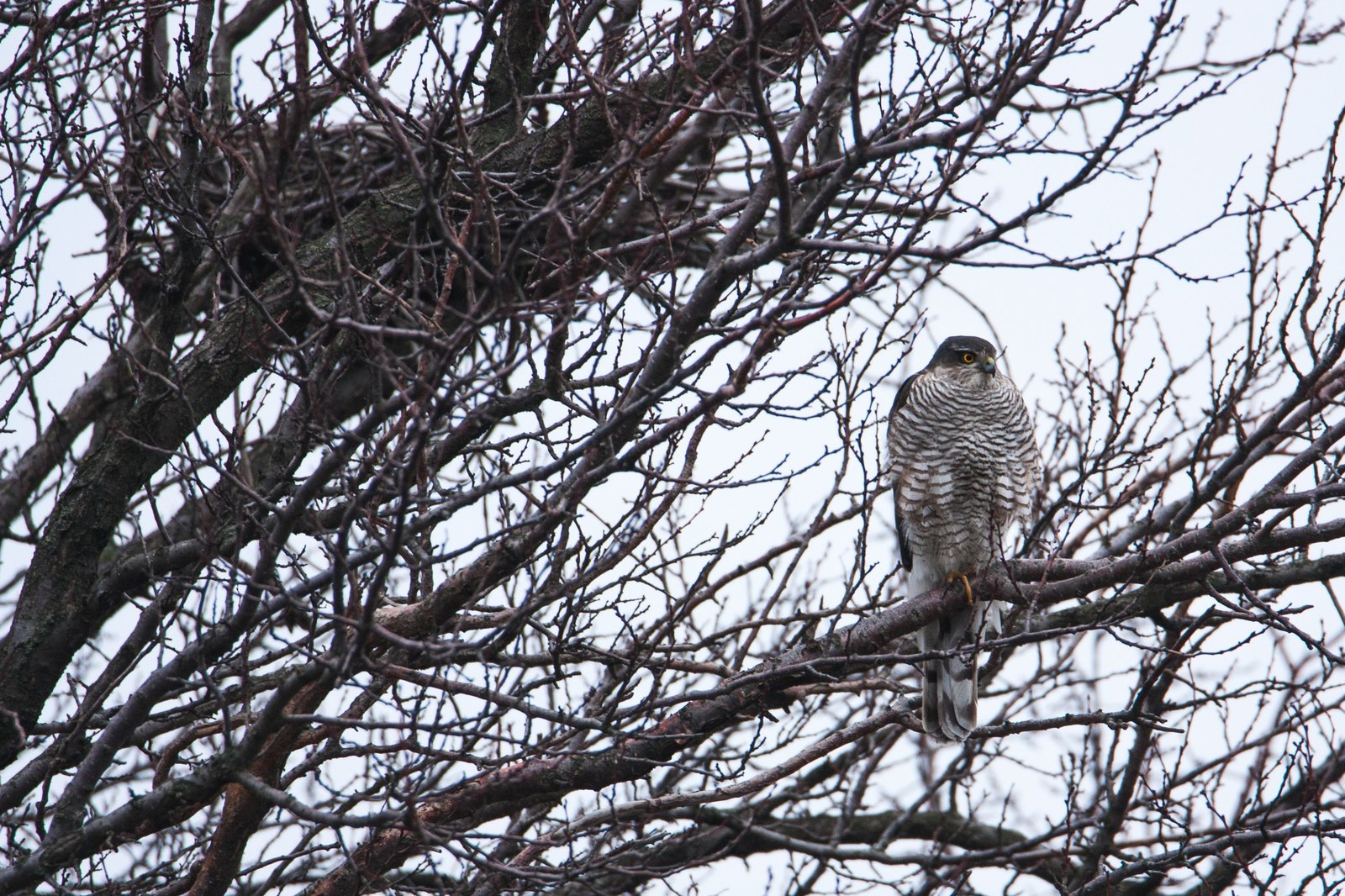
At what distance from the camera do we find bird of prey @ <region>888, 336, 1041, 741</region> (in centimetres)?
600

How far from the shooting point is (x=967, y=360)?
6.50 meters

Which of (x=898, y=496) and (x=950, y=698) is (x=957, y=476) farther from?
(x=950, y=698)

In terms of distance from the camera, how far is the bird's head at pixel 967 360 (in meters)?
6.31

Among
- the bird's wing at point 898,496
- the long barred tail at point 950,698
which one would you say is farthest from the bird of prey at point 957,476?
the long barred tail at point 950,698

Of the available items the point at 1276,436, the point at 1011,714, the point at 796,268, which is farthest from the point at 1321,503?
the point at 1011,714

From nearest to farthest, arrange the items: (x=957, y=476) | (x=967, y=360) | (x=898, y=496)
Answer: (x=957, y=476) → (x=898, y=496) → (x=967, y=360)

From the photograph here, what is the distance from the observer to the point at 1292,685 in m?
4.64

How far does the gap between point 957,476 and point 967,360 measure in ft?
2.50

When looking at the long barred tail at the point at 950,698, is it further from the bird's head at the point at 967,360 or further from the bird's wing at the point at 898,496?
the bird's head at the point at 967,360

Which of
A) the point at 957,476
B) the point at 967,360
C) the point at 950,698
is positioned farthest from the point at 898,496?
the point at 950,698

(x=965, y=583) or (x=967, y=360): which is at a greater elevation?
(x=967, y=360)

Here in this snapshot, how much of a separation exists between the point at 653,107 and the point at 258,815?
2512mm

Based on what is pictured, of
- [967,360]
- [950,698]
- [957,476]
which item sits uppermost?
[967,360]

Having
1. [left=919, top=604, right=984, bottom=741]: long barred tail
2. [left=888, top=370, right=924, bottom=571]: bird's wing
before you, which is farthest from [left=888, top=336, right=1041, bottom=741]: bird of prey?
[left=919, top=604, right=984, bottom=741]: long barred tail
